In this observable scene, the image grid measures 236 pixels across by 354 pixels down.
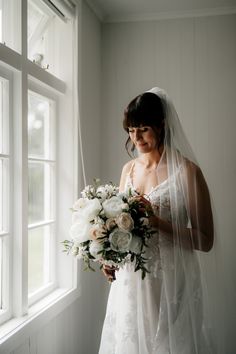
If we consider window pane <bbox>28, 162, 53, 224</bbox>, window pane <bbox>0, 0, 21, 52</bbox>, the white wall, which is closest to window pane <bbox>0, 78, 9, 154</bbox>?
window pane <bbox>0, 0, 21, 52</bbox>

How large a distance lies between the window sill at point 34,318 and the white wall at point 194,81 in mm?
1061

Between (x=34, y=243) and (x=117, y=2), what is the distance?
5.87 feet

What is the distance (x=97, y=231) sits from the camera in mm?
1651

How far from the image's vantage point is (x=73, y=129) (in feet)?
8.33

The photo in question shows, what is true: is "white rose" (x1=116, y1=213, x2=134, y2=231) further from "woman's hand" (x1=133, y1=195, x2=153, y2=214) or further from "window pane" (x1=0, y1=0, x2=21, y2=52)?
"window pane" (x1=0, y1=0, x2=21, y2=52)

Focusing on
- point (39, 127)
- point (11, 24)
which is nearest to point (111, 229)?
point (39, 127)

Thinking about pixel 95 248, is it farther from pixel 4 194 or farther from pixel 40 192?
pixel 40 192

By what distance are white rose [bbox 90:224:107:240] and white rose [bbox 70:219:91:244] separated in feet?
0.11

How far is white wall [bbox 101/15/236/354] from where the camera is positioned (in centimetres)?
296

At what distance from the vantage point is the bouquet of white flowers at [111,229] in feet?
5.36

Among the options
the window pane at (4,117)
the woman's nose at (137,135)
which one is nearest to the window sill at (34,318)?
the window pane at (4,117)

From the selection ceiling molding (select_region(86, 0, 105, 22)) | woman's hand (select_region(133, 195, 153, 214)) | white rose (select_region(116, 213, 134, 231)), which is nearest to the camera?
white rose (select_region(116, 213, 134, 231))

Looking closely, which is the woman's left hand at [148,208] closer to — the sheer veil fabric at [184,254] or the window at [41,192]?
the sheer veil fabric at [184,254]

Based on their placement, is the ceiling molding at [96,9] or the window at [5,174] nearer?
the window at [5,174]
